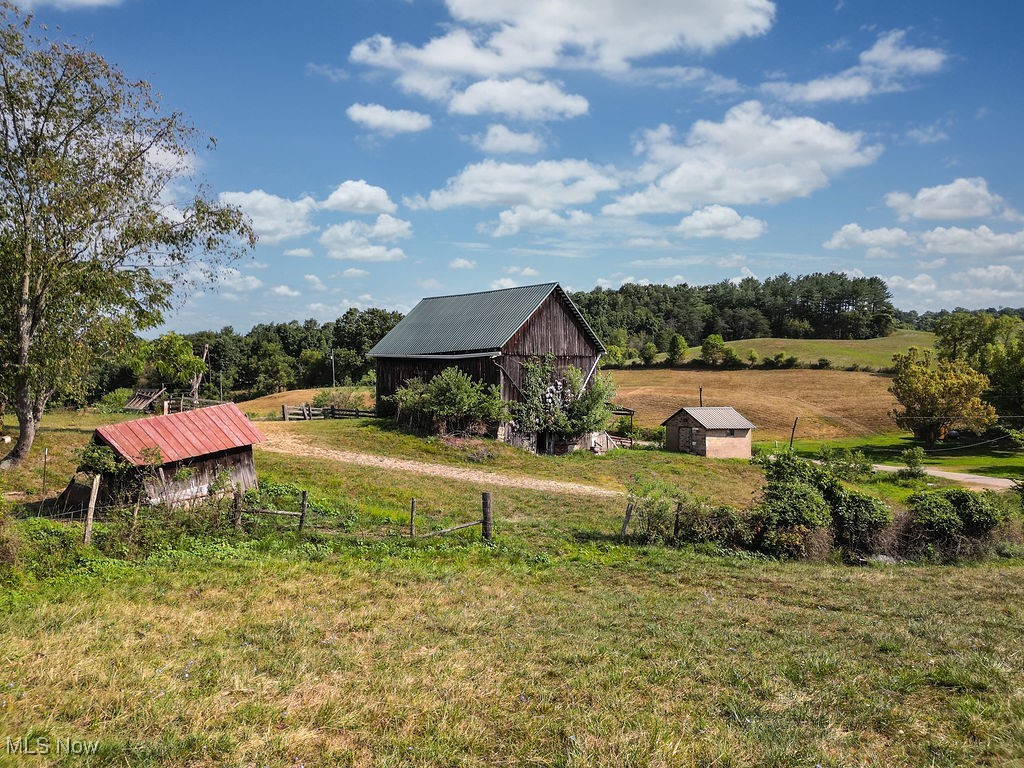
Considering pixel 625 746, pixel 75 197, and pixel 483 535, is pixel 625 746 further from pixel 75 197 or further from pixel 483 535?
pixel 75 197

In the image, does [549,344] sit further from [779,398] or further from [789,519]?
[779,398]

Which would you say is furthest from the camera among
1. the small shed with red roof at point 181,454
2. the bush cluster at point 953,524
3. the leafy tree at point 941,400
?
the leafy tree at point 941,400

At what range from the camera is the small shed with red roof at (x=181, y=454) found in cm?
1513

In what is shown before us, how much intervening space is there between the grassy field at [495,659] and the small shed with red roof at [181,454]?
320 centimetres

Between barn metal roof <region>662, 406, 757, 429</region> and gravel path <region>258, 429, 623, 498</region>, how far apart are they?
66.0 ft

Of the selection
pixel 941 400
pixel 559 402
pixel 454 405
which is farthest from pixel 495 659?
pixel 941 400

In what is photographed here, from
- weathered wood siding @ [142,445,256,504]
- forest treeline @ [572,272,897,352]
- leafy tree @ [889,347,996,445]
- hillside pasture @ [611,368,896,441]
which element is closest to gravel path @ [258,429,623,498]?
weathered wood siding @ [142,445,256,504]

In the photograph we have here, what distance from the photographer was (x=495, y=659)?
320 inches

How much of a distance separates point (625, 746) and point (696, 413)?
138 ft

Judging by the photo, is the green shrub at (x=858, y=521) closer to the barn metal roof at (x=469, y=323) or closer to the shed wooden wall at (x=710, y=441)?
the barn metal roof at (x=469, y=323)

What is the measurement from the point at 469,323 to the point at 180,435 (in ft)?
75.9

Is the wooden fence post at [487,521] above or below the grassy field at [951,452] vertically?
above

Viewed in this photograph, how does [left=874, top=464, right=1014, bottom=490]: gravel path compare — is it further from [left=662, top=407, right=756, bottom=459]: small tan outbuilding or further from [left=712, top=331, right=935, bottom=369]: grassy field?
[left=712, top=331, right=935, bottom=369]: grassy field

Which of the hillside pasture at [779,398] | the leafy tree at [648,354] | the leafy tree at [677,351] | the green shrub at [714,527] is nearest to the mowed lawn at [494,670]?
the green shrub at [714,527]
